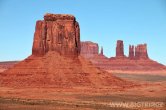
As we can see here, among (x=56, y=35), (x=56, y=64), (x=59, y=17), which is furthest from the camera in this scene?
(x=56, y=35)

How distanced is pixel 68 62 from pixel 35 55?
865 cm

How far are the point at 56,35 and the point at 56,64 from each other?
7.86 metres

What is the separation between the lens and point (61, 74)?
3078 inches

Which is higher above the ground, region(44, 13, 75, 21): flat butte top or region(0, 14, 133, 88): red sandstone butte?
region(44, 13, 75, 21): flat butte top

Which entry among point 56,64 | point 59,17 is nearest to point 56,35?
point 59,17

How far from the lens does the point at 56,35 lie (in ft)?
278

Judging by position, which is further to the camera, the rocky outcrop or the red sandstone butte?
the rocky outcrop

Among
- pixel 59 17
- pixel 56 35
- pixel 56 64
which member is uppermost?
pixel 59 17

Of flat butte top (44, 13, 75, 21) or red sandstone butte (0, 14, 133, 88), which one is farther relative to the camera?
flat butte top (44, 13, 75, 21)

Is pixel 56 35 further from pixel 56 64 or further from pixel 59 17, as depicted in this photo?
pixel 56 64

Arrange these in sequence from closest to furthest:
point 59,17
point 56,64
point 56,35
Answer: point 56,64, point 59,17, point 56,35

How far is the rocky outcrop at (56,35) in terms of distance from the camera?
8444cm

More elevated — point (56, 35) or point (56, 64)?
point (56, 35)

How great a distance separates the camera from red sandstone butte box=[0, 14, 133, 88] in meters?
77.5
